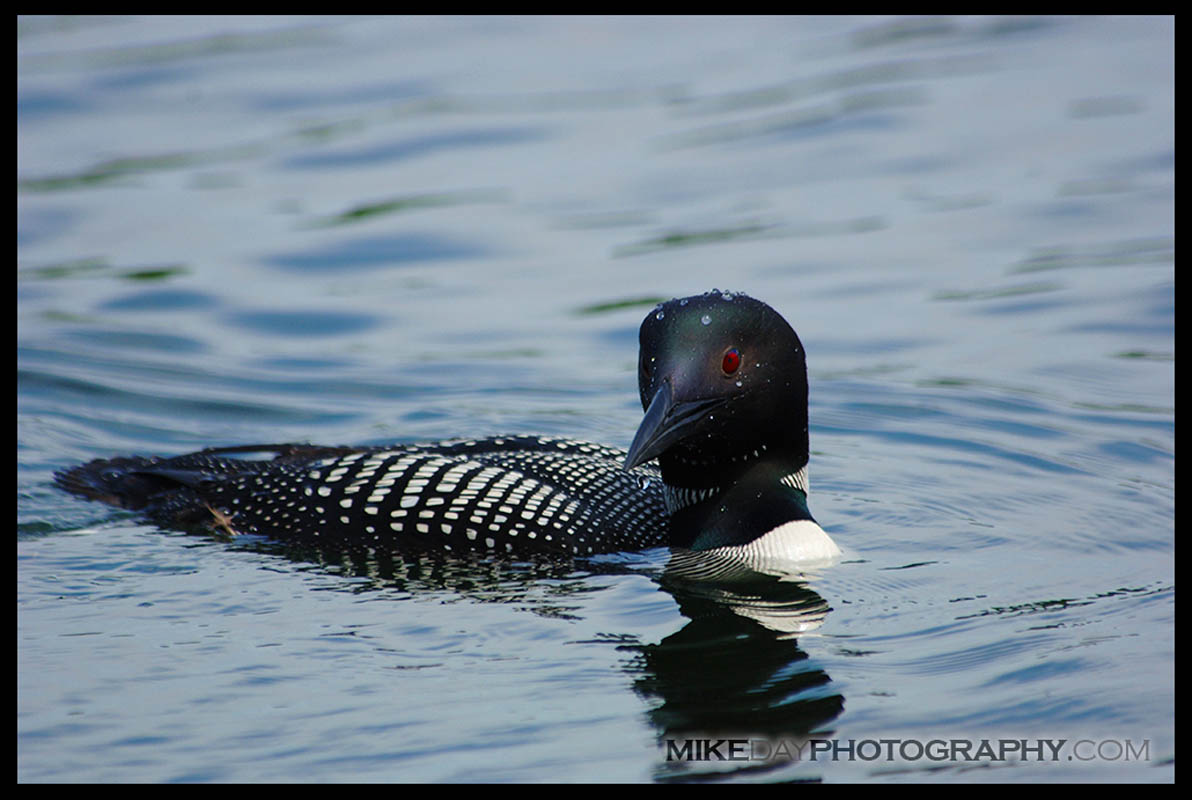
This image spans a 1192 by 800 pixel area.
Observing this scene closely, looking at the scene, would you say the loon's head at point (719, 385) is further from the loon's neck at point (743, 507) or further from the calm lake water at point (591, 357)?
the calm lake water at point (591, 357)

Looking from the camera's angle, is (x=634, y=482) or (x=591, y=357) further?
(x=591, y=357)

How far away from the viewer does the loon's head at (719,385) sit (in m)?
4.31

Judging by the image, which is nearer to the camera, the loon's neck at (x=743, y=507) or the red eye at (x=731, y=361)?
Answer: the red eye at (x=731, y=361)

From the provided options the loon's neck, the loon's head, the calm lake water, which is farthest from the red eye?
the calm lake water

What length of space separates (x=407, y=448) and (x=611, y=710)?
150 centimetres

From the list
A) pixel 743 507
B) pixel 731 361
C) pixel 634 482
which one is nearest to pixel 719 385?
pixel 731 361

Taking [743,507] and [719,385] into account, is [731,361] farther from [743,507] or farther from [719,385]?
[743,507]

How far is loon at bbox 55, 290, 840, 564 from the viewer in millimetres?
4363

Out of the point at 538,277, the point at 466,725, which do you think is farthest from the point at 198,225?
the point at 466,725

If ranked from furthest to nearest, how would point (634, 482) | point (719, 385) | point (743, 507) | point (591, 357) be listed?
point (591, 357) → point (634, 482) → point (743, 507) → point (719, 385)

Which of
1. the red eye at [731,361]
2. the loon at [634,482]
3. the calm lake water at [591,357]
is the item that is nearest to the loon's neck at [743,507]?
the loon at [634,482]

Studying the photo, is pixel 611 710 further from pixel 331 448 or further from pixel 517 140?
pixel 517 140

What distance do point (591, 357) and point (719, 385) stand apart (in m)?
2.54

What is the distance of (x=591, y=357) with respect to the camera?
22.5ft
